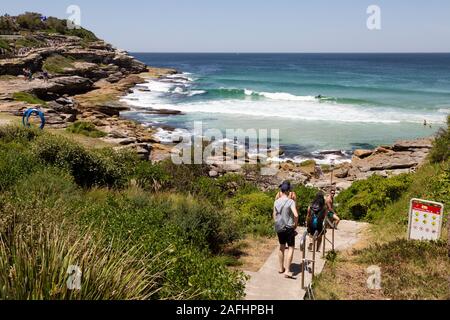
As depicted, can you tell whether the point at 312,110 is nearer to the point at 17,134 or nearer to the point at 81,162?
the point at 17,134

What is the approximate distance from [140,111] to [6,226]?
130 feet

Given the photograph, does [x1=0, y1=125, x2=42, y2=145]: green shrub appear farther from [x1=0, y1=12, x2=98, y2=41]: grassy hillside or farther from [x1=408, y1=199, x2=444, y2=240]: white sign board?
[x1=0, y1=12, x2=98, y2=41]: grassy hillside

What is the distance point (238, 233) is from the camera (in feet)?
30.8

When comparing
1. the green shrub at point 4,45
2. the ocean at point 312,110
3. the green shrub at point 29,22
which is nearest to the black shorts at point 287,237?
the ocean at point 312,110

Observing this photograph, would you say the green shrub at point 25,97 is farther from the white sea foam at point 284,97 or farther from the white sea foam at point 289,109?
the white sea foam at point 284,97

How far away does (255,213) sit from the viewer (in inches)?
467

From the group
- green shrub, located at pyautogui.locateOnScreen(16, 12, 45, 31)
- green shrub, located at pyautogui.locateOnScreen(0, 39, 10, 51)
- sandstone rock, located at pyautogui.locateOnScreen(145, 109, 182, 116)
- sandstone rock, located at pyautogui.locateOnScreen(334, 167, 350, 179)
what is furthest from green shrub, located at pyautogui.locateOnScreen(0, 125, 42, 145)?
green shrub, located at pyautogui.locateOnScreen(16, 12, 45, 31)

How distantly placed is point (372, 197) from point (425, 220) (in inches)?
204

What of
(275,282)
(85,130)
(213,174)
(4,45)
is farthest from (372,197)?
(4,45)

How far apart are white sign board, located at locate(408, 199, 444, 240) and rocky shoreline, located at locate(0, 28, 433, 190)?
29.3ft

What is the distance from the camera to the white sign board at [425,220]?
7980mm
